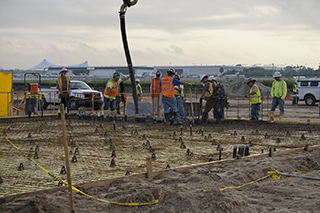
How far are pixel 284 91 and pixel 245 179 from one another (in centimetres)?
802

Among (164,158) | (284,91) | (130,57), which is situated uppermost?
(130,57)

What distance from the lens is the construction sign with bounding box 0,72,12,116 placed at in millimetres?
15781

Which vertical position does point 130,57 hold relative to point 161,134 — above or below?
above

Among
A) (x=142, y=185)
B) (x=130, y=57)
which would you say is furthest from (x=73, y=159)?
(x=130, y=57)

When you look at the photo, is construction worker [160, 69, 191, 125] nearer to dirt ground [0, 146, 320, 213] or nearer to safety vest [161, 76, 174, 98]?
safety vest [161, 76, 174, 98]

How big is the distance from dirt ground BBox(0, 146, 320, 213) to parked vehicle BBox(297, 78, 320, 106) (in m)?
20.7

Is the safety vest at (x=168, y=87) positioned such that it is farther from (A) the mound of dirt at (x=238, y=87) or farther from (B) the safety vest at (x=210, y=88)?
(A) the mound of dirt at (x=238, y=87)

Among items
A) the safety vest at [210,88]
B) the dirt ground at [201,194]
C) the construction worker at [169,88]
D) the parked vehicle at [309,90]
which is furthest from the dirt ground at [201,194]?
the parked vehicle at [309,90]

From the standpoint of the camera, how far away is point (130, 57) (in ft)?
47.8

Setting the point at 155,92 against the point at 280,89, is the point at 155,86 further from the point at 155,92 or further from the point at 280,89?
the point at 280,89

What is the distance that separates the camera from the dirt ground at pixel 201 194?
446 cm

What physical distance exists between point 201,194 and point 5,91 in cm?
1288

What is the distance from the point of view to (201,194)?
483cm

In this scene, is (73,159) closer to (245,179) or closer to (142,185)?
(142,185)
